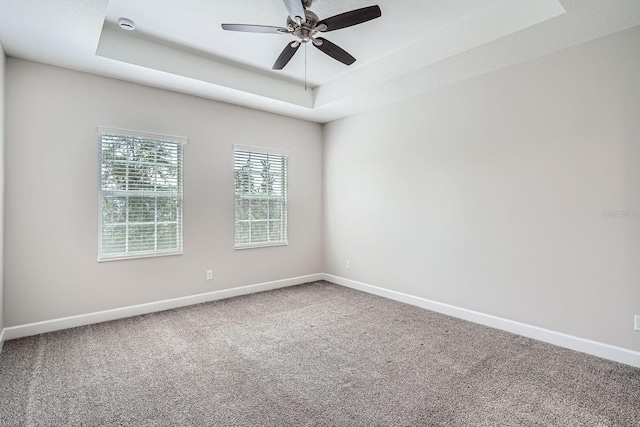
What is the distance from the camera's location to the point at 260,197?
193 inches

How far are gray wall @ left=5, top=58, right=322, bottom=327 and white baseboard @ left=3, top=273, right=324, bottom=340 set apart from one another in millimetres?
60

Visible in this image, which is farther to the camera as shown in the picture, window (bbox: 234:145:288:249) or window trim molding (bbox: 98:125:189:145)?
window (bbox: 234:145:288:249)

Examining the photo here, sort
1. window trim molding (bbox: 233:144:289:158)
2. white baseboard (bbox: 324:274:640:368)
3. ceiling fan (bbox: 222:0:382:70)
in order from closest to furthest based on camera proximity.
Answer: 1. ceiling fan (bbox: 222:0:382:70)
2. white baseboard (bbox: 324:274:640:368)
3. window trim molding (bbox: 233:144:289:158)

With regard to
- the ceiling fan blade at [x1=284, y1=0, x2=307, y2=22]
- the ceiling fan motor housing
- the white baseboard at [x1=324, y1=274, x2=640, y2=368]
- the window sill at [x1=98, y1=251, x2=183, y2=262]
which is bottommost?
the white baseboard at [x1=324, y1=274, x2=640, y2=368]

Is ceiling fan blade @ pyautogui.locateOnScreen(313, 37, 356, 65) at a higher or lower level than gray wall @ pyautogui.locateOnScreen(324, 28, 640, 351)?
higher

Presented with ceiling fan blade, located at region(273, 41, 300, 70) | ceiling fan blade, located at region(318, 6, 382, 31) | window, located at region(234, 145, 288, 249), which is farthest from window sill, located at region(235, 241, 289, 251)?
ceiling fan blade, located at region(318, 6, 382, 31)

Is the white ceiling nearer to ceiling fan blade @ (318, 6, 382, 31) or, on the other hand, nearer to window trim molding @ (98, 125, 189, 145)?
ceiling fan blade @ (318, 6, 382, 31)

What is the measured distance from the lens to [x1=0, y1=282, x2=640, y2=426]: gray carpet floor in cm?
200

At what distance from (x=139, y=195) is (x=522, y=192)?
4145 millimetres

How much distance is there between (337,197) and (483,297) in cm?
261

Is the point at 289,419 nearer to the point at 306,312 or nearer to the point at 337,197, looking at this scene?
the point at 306,312

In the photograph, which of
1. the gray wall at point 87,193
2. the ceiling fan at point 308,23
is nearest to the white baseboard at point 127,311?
the gray wall at point 87,193

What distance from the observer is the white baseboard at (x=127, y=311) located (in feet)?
10.5

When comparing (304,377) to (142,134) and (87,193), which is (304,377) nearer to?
(87,193)
